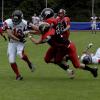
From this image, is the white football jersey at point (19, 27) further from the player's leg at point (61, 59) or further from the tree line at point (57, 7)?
the tree line at point (57, 7)

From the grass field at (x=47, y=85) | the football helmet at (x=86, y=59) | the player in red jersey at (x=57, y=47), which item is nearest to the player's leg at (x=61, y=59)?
the player in red jersey at (x=57, y=47)

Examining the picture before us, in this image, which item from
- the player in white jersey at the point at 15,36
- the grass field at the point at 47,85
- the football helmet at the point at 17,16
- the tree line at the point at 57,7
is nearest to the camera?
the grass field at the point at 47,85

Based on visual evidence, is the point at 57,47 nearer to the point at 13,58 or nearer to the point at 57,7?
the point at 13,58

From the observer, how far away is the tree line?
196ft

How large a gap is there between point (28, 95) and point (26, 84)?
1688 millimetres

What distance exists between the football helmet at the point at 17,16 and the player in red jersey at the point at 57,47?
2.32ft

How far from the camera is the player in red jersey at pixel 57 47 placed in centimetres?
1262

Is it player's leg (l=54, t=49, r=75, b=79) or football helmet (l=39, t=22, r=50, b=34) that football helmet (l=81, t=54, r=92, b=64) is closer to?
player's leg (l=54, t=49, r=75, b=79)

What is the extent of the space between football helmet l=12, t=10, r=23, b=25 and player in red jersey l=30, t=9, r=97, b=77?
71 cm

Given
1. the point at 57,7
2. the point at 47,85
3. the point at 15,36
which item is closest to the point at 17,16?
the point at 15,36

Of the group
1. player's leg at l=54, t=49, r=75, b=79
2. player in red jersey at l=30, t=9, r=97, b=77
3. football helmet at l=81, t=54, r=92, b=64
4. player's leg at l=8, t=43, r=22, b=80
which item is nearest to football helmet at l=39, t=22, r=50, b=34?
player in red jersey at l=30, t=9, r=97, b=77

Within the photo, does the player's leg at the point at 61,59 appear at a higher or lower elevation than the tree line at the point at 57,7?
higher

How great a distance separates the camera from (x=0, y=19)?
5688 cm

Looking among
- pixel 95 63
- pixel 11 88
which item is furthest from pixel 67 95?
pixel 95 63
